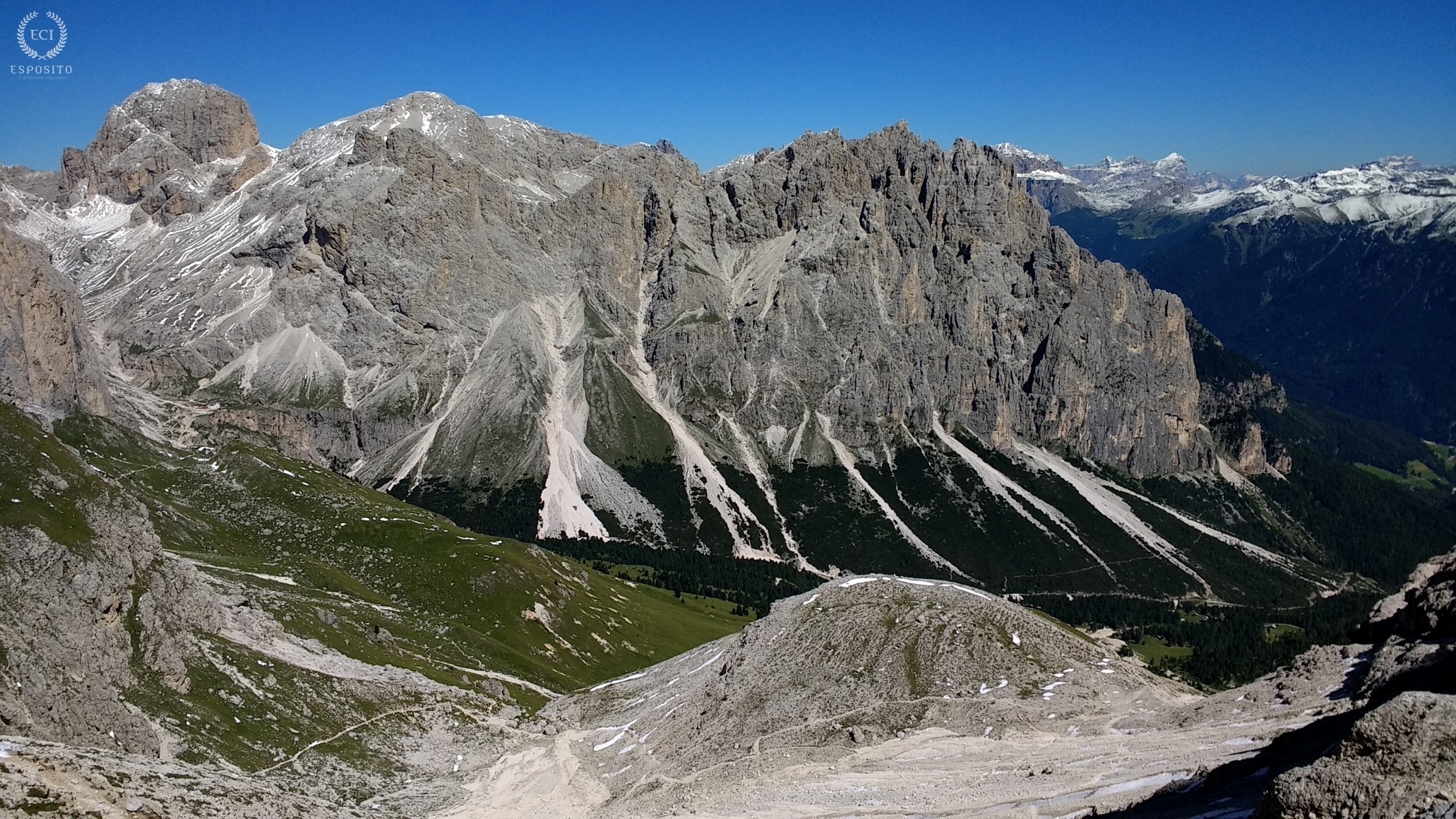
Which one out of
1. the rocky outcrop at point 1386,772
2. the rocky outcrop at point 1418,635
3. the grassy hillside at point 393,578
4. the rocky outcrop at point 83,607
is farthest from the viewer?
the grassy hillside at point 393,578

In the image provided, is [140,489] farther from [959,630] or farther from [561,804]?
[959,630]

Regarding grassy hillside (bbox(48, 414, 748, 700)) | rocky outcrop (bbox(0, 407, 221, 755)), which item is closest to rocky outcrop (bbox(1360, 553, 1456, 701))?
rocky outcrop (bbox(0, 407, 221, 755))

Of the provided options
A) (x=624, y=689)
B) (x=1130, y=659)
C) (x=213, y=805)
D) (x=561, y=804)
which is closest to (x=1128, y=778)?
(x=1130, y=659)

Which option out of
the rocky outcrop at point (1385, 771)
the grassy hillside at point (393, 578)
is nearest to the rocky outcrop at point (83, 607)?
the grassy hillside at point (393, 578)

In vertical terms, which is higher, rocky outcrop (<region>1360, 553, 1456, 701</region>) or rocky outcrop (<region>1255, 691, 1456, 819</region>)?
rocky outcrop (<region>1255, 691, 1456, 819</region>)

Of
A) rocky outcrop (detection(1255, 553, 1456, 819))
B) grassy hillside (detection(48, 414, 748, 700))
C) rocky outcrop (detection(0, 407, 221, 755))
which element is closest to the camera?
rocky outcrop (detection(1255, 553, 1456, 819))

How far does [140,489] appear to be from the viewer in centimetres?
15725

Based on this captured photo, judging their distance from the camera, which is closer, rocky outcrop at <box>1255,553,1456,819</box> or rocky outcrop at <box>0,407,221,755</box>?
rocky outcrop at <box>1255,553,1456,819</box>

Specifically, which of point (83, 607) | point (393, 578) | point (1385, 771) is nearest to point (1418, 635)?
point (1385, 771)

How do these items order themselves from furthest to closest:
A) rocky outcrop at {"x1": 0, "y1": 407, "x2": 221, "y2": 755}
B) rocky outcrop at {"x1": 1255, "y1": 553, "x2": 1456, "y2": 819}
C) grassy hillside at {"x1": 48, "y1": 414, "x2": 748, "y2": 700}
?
grassy hillside at {"x1": 48, "y1": 414, "x2": 748, "y2": 700}
rocky outcrop at {"x1": 0, "y1": 407, "x2": 221, "y2": 755}
rocky outcrop at {"x1": 1255, "y1": 553, "x2": 1456, "y2": 819}

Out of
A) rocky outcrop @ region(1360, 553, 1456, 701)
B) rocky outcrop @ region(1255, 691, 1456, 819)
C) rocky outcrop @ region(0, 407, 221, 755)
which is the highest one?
rocky outcrop @ region(0, 407, 221, 755)

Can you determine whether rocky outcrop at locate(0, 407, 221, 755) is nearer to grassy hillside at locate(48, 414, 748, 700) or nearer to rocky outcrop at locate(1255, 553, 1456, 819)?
grassy hillside at locate(48, 414, 748, 700)

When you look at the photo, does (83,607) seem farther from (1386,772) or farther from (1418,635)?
(1418,635)

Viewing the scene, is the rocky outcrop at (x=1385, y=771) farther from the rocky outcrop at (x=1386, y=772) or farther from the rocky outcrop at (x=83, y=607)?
the rocky outcrop at (x=83, y=607)
